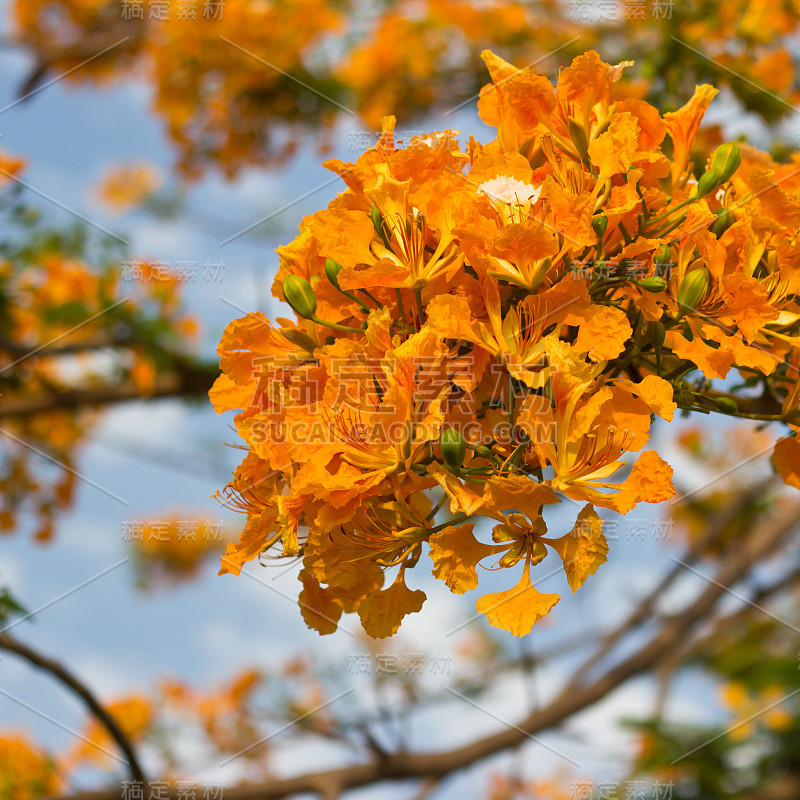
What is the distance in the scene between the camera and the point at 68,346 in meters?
4.58

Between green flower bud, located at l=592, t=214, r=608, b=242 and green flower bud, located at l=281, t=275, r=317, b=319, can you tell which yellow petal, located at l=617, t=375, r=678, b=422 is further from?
green flower bud, located at l=281, t=275, r=317, b=319

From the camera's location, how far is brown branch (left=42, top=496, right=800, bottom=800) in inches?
127

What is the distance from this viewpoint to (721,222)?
1.60 meters

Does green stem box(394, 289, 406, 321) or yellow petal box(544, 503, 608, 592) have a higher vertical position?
green stem box(394, 289, 406, 321)

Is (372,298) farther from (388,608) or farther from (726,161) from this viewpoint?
(726,161)

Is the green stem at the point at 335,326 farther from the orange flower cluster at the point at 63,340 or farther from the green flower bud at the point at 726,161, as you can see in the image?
the orange flower cluster at the point at 63,340

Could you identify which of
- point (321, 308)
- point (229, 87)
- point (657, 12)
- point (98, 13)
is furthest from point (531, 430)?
point (98, 13)

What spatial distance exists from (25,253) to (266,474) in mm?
2944

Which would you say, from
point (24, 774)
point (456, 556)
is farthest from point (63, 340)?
point (456, 556)

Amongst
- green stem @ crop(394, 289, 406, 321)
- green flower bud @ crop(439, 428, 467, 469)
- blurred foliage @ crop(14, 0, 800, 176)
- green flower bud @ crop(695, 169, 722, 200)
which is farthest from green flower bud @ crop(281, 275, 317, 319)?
blurred foliage @ crop(14, 0, 800, 176)

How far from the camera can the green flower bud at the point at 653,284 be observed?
144cm

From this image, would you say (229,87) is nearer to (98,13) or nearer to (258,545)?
(98,13)

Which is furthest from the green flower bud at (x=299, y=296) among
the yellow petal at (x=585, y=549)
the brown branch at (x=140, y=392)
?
the brown branch at (x=140, y=392)

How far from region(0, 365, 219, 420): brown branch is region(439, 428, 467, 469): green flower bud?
10.5ft
